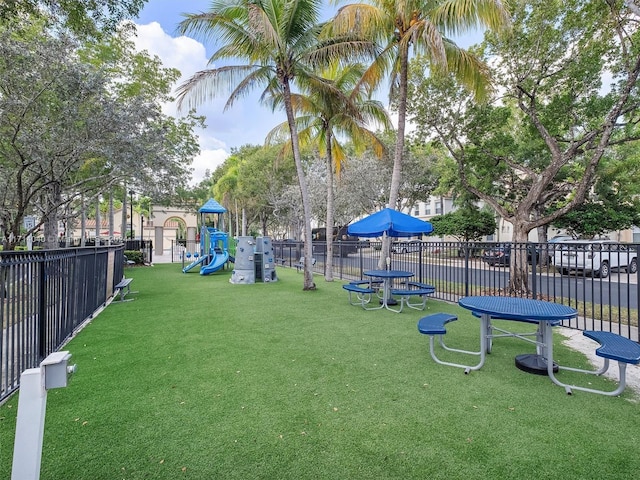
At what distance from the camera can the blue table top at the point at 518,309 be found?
3627 mm

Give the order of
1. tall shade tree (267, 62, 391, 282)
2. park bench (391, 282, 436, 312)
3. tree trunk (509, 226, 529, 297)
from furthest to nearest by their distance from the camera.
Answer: tall shade tree (267, 62, 391, 282) → tree trunk (509, 226, 529, 297) → park bench (391, 282, 436, 312)

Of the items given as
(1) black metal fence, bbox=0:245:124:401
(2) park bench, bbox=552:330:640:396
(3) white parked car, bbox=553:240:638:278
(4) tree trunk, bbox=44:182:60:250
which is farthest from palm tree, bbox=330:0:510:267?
(4) tree trunk, bbox=44:182:60:250

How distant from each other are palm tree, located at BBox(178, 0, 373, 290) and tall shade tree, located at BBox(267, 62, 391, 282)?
3.58ft

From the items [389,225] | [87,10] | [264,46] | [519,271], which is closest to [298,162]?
[264,46]

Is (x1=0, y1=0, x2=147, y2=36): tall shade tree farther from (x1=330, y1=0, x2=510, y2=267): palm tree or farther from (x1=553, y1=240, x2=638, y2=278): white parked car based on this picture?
(x1=553, y1=240, x2=638, y2=278): white parked car

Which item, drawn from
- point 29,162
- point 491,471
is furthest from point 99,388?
point 29,162

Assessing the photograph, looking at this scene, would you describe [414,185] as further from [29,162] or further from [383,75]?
[29,162]

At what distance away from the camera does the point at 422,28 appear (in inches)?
348

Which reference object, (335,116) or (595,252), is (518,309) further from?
(335,116)

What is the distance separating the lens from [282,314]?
736cm

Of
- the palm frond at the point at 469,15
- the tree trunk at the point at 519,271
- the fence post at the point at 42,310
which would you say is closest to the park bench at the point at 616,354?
the fence post at the point at 42,310

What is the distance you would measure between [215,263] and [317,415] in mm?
13307

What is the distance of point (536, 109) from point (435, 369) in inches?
374

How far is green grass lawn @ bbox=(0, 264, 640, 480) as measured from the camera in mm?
2451
